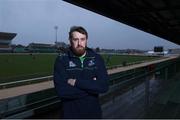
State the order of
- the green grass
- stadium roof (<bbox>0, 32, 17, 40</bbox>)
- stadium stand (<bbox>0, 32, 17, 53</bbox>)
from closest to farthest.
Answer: the green grass, stadium roof (<bbox>0, 32, 17, 40</bbox>), stadium stand (<bbox>0, 32, 17, 53</bbox>)

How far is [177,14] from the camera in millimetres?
17516

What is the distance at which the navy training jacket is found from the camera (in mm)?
3334

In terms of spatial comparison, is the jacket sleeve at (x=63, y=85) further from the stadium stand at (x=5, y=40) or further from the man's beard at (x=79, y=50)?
the stadium stand at (x=5, y=40)

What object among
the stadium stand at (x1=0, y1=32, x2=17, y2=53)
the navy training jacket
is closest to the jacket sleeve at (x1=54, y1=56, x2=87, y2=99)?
the navy training jacket

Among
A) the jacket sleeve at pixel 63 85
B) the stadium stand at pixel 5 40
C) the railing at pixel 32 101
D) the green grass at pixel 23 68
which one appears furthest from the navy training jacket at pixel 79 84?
the stadium stand at pixel 5 40

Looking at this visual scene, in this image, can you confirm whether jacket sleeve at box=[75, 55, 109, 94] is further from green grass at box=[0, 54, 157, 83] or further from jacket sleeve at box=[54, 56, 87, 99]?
green grass at box=[0, 54, 157, 83]

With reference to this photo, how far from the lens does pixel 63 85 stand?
340 cm

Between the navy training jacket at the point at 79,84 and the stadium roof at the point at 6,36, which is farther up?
the stadium roof at the point at 6,36

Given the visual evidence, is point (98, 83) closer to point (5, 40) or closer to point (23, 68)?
point (23, 68)

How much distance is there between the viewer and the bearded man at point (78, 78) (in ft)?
10.9

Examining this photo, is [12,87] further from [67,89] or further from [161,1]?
[67,89]

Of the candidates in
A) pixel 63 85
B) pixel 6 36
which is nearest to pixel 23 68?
pixel 63 85

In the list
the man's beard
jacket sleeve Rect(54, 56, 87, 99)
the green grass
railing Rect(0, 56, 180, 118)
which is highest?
the man's beard

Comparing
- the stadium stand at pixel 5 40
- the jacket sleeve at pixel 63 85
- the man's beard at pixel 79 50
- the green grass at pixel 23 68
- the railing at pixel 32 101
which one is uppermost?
the stadium stand at pixel 5 40
